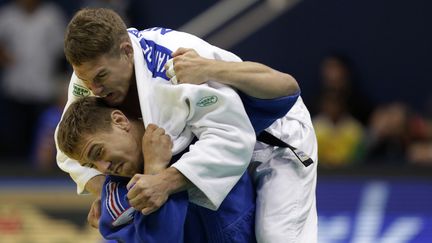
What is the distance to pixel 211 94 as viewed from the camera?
402cm

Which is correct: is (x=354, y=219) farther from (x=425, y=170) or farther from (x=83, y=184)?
(x=83, y=184)

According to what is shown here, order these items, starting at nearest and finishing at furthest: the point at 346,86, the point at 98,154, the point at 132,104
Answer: the point at 98,154, the point at 132,104, the point at 346,86

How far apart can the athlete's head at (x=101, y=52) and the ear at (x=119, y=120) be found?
0.36 ft

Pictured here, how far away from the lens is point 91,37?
4.06m

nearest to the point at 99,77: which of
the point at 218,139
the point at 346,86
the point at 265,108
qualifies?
the point at 218,139

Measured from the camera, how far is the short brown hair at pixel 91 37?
13.3 ft

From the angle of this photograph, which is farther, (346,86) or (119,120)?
(346,86)

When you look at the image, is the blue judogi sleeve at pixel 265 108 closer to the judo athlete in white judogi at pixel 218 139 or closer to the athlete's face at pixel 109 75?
the judo athlete in white judogi at pixel 218 139

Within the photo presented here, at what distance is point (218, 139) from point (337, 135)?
4.78 m

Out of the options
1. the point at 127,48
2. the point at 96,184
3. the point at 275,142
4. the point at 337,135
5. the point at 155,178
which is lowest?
the point at 337,135

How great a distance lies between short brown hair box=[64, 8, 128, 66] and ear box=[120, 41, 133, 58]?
3 cm

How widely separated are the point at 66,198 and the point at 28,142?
3.09 m

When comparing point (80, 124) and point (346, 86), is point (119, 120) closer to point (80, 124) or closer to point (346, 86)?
point (80, 124)

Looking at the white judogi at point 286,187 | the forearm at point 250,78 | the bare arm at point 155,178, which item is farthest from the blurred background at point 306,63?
the bare arm at point 155,178
